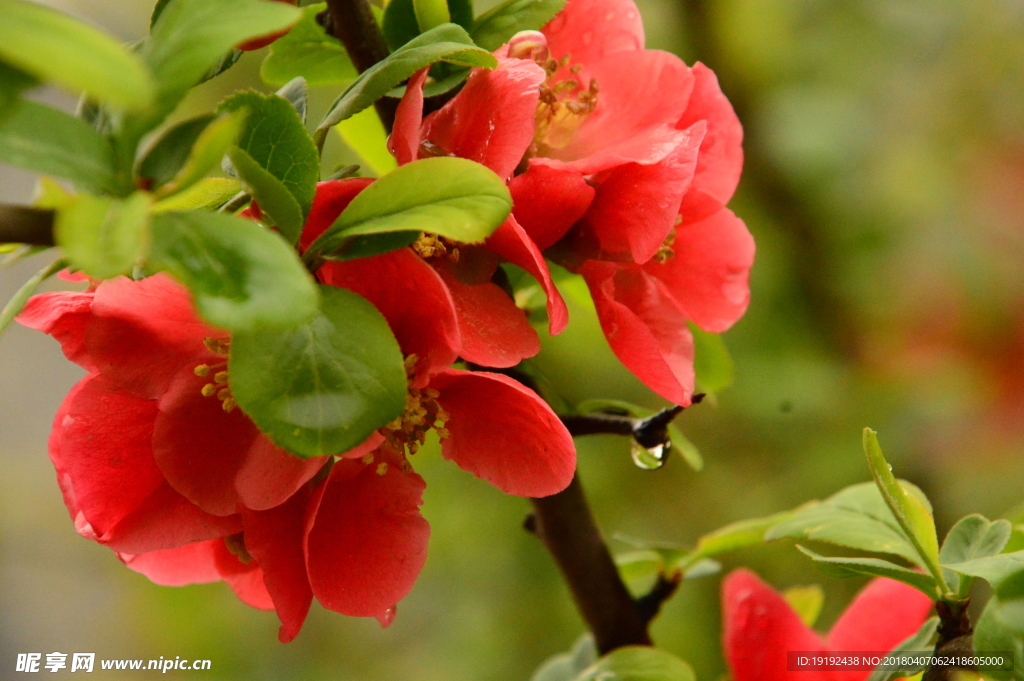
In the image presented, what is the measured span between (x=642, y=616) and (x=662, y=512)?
2.96ft

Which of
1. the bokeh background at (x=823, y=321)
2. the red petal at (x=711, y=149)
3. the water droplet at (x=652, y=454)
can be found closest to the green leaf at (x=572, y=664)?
the water droplet at (x=652, y=454)

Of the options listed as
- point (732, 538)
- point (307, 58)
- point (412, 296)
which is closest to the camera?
point (412, 296)

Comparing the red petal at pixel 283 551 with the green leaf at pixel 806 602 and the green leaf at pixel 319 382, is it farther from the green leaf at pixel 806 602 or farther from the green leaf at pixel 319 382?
the green leaf at pixel 806 602

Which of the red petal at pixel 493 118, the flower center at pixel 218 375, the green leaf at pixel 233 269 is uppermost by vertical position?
the green leaf at pixel 233 269

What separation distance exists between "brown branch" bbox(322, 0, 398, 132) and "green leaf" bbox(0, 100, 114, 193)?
154mm

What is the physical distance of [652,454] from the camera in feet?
1.21

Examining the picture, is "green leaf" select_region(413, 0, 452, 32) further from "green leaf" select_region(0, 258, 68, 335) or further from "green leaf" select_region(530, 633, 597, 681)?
"green leaf" select_region(530, 633, 597, 681)

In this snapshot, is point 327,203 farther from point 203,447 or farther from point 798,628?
point 798,628

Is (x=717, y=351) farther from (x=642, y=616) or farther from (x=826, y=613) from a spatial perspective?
(x=826, y=613)

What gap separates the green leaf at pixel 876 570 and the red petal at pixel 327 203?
218 millimetres

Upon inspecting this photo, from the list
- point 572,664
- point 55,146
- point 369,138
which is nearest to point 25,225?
point 55,146

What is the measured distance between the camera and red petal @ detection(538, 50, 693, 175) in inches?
13.5

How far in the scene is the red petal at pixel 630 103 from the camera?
13.5 inches

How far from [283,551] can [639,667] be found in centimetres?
20
